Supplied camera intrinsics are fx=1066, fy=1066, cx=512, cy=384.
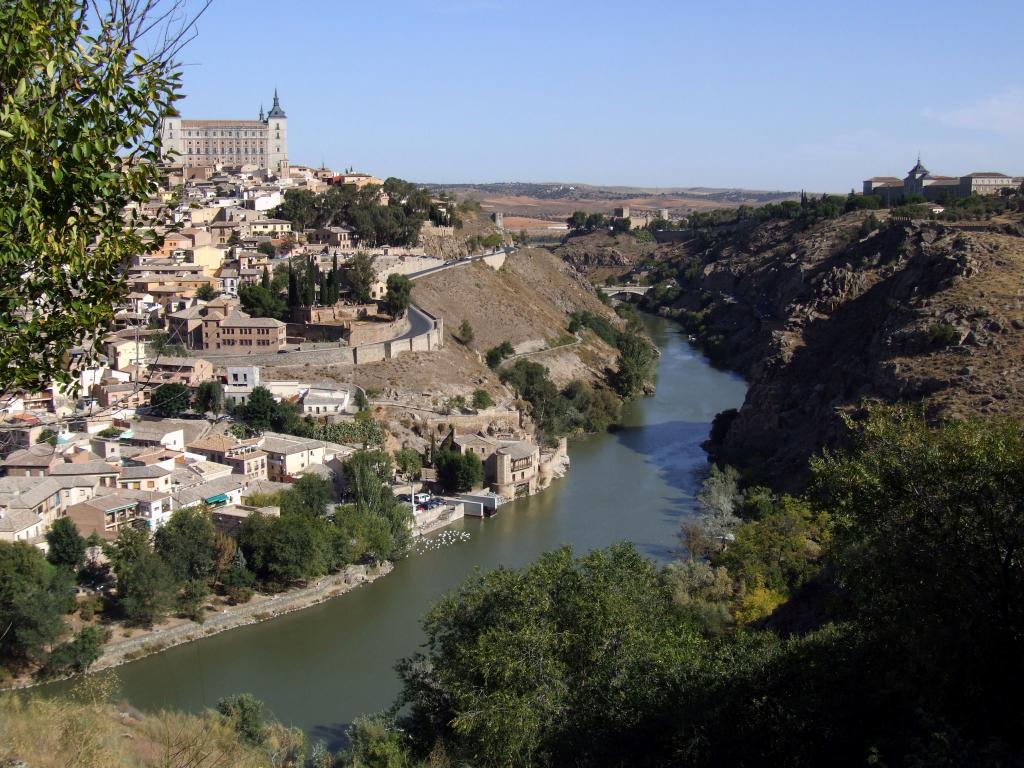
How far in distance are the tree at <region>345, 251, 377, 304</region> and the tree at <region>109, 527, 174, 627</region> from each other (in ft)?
37.2

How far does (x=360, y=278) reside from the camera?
74.2ft

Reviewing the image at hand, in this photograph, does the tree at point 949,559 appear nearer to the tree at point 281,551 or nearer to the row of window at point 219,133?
the tree at point 281,551

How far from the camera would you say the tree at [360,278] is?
2258cm

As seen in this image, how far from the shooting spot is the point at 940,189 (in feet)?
137

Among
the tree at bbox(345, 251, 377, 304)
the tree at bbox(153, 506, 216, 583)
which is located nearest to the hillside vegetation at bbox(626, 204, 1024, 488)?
the tree at bbox(345, 251, 377, 304)

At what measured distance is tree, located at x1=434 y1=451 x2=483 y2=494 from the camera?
55.5ft

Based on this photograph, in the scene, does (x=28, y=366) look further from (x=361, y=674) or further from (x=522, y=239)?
(x=522, y=239)

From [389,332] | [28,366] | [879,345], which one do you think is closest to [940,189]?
[879,345]

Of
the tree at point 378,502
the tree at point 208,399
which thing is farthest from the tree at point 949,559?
the tree at point 208,399

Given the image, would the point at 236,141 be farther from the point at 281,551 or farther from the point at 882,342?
the point at 281,551

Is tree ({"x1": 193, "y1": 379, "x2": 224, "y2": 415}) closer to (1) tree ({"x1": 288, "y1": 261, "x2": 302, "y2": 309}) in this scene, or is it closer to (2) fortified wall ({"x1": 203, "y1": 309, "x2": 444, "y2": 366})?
(2) fortified wall ({"x1": 203, "y1": 309, "x2": 444, "y2": 366})

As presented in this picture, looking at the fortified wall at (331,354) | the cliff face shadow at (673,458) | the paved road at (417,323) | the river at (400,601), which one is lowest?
the river at (400,601)

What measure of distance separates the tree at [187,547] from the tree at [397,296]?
34.3ft

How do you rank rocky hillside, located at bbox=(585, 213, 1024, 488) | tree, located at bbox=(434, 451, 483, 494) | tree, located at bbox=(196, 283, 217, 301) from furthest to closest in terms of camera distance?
tree, located at bbox=(196, 283, 217, 301) → tree, located at bbox=(434, 451, 483, 494) → rocky hillside, located at bbox=(585, 213, 1024, 488)
